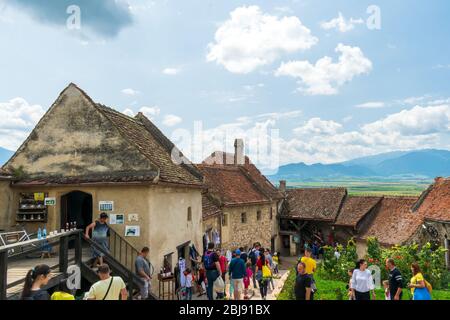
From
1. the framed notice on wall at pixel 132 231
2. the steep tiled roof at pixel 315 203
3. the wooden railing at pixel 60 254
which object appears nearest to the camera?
the wooden railing at pixel 60 254

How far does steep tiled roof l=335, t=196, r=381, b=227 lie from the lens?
32062 millimetres

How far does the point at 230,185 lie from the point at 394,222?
42.3ft

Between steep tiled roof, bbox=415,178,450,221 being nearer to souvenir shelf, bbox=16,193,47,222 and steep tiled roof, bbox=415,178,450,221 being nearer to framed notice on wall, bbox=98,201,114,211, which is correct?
framed notice on wall, bbox=98,201,114,211

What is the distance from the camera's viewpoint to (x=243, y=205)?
93.7 ft

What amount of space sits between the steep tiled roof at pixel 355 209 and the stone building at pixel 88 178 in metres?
21.7

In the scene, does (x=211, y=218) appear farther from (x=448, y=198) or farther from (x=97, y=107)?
(x=448, y=198)

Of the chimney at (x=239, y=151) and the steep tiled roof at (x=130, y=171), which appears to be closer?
the steep tiled roof at (x=130, y=171)

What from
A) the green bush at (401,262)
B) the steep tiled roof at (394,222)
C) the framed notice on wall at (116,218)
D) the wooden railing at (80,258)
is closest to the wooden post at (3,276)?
the wooden railing at (80,258)

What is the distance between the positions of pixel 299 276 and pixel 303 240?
28731 mm

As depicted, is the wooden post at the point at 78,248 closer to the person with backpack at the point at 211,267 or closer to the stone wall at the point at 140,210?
the stone wall at the point at 140,210

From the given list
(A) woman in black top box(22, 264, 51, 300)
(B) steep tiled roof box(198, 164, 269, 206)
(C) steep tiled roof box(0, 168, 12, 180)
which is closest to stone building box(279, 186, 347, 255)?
(B) steep tiled roof box(198, 164, 269, 206)

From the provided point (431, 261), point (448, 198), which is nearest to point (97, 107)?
point (431, 261)

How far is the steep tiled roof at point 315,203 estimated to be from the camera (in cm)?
3509

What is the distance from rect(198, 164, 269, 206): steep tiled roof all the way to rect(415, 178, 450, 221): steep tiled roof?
1208cm
